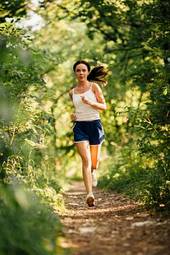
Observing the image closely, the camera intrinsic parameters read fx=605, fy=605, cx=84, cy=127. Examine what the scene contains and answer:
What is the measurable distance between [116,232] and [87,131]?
296 centimetres

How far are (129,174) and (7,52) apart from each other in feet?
18.7

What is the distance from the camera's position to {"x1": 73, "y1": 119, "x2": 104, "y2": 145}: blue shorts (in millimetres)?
8752

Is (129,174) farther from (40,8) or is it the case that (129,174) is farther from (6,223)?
(6,223)

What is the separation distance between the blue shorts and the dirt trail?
1.12 metres

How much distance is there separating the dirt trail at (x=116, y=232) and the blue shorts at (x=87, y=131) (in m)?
1.12

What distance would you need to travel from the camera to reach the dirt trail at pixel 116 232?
5.19 m

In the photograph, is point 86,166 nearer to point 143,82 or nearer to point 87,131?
point 87,131

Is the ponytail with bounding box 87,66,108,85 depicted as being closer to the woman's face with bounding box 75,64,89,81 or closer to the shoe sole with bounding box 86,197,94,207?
the woman's face with bounding box 75,64,89,81

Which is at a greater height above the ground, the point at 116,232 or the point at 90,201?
the point at 116,232

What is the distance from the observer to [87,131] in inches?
348

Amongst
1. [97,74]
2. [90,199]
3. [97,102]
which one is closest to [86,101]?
[97,102]

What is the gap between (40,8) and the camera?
15.4m

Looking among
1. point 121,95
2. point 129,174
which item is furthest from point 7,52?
point 121,95

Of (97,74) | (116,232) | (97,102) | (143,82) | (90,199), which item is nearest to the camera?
(116,232)
